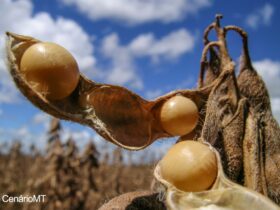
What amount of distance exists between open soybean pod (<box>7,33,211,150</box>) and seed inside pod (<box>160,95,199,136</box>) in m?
0.09

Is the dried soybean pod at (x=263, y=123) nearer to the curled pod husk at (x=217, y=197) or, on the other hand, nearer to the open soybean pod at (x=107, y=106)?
the open soybean pod at (x=107, y=106)

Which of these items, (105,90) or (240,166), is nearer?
(105,90)

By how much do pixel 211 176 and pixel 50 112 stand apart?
97 centimetres

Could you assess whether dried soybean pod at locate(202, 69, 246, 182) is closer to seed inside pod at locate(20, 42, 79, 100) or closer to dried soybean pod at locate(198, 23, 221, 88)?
dried soybean pod at locate(198, 23, 221, 88)

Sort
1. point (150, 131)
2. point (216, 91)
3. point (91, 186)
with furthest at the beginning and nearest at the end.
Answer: point (91, 186) → point (216, 91) → point (150, 131)

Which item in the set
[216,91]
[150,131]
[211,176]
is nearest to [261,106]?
[216,91]

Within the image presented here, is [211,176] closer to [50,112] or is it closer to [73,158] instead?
[50,112]

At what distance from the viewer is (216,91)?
10.2 ft

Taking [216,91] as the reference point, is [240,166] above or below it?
below

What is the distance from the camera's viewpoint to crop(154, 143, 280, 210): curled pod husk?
2.02m

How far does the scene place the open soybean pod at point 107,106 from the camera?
2.28 metres

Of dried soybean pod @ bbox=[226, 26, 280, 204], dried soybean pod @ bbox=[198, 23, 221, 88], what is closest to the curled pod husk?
dried soybean pod @ bbox=[226, 26, 280, 204]

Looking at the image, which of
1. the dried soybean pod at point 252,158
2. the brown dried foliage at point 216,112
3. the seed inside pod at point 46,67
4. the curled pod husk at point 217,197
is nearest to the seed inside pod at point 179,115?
the brown dried foliage at point 216,112

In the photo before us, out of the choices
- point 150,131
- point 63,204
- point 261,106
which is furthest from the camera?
point 63,204
